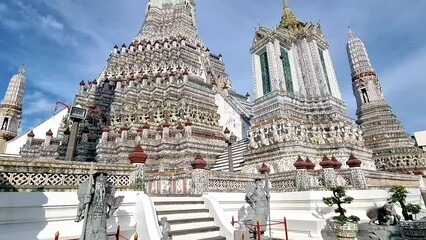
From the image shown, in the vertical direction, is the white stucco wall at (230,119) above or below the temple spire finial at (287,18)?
below

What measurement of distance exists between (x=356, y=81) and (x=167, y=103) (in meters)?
21.1

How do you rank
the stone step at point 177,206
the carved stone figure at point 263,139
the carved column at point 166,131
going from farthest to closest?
1. the carved column at point 166,131
2. the carved stone figure at point 263,139
3. the stone step at point 177,206

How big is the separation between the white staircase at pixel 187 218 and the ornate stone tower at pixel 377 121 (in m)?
19.5

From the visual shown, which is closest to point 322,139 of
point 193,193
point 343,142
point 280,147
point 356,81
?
point 343,142

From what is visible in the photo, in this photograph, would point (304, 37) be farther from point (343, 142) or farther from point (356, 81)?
point (356, 81)

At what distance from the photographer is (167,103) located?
22.2 meters

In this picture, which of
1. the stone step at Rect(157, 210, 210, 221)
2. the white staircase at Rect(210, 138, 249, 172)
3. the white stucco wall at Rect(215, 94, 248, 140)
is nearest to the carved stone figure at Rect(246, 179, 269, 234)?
the stone step at Rect(157, 210, 210, 221)

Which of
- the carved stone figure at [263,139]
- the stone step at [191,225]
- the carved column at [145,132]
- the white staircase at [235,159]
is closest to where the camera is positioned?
the stone step at [191,225]

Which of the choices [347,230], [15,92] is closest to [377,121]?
[347,230]

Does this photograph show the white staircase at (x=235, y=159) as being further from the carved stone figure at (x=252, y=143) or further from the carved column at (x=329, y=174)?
the carved column at (x=329, y=174)

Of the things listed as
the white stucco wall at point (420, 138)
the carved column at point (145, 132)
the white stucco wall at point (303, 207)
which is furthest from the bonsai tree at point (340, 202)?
the white stucco wall at point (420, 138)

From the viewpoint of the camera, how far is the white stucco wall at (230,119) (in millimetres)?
21562

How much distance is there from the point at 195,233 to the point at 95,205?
11.0ft

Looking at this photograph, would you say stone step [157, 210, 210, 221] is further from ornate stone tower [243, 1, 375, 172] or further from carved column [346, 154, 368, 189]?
ornate stone tower [243, 1, 375, 172]
